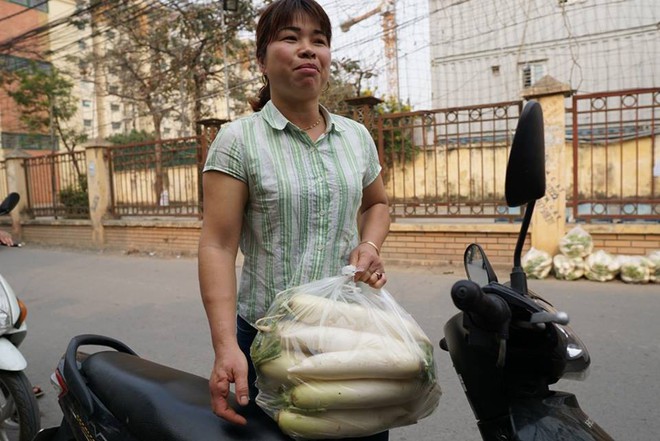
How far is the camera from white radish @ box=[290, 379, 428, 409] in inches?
41.3

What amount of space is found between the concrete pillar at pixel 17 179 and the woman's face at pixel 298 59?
42.8ft

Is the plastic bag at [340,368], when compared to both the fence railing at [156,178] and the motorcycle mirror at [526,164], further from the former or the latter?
the fence railing at [156,178]

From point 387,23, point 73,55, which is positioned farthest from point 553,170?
point 73,55

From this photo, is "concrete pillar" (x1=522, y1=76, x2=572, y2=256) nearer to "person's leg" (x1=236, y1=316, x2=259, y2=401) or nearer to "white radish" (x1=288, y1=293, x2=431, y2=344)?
"person's leg" (x1=236, y1=316, x2=259, y2=401)

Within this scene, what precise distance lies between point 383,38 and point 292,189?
7.74 m

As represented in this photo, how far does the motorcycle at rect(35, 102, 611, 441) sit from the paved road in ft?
5.44

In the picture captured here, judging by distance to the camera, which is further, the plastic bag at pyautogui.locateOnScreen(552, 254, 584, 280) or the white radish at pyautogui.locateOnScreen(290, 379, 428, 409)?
the plastic bag at pyautogui.locateOnScreen(552, 254, 584, 280)

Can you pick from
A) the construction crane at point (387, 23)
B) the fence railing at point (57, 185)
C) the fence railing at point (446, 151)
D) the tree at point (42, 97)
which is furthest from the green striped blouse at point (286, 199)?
the tree at point (42, 97)

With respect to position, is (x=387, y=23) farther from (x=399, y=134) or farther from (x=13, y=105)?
(x=13, y=105)

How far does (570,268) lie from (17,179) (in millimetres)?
12017

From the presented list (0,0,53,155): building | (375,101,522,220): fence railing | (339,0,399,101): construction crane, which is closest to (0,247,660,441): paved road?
(375,101,522,220): fence railing

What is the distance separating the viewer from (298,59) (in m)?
1.36

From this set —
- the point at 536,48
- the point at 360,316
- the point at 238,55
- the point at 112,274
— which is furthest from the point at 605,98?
the point at 238,55

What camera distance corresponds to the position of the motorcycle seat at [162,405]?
1.22 meters
